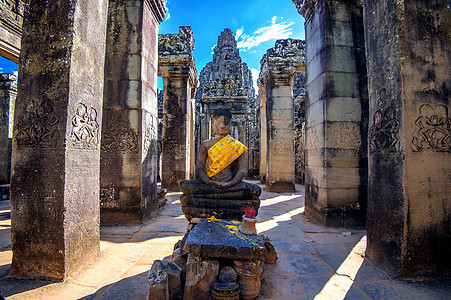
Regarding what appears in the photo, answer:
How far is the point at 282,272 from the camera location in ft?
8.06

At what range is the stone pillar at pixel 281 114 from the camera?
8.83 metres

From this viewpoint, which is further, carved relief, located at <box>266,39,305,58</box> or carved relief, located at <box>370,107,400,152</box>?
carved relief, located at <box>266,39,305,58</box>

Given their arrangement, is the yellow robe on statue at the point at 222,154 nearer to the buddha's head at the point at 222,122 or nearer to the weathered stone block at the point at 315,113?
the buddha's head at the point at 222,122

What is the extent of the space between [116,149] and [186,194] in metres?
1.98

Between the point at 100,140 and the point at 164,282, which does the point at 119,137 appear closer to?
the point at 100,140

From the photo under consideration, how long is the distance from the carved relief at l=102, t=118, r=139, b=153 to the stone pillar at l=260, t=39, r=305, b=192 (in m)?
5.87

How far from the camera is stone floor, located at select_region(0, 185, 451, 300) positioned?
207 cm

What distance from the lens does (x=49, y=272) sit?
7.48 feet

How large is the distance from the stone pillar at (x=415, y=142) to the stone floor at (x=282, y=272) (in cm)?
30

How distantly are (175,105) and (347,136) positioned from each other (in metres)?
6.56

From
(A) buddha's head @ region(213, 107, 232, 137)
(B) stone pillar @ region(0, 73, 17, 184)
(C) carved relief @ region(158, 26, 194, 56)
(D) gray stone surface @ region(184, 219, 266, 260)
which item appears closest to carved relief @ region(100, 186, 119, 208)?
(A) buddha's head @ region(213, 107, 232, 137)

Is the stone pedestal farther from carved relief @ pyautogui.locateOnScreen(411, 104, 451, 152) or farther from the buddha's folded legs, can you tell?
carved relief @ pyautogui.locateOnScreen(411, 104, 451, 152)

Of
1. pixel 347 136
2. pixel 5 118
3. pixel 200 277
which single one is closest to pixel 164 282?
pixel 200 277

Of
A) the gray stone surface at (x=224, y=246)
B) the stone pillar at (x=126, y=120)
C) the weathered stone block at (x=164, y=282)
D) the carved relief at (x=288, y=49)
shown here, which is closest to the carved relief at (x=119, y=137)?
the stone pillar at (x=126, y=120)
